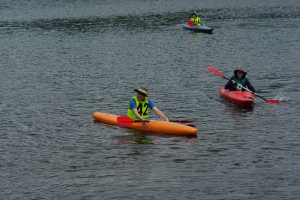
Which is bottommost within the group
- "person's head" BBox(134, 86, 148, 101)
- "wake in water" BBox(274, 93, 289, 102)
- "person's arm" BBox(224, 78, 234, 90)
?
"wake in water" BBox(274, 93, 289, 102)

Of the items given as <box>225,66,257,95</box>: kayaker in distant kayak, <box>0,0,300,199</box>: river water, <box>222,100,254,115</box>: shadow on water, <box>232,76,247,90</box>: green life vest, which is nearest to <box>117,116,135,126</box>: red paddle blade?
<box>0,0,300,199</box>: river water

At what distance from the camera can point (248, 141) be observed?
72.5ft

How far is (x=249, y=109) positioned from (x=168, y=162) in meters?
9.02

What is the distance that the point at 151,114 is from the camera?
27.2m

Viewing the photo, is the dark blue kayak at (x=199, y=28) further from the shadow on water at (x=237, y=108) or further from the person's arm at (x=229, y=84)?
the shadow on water at (x=237, y=108)

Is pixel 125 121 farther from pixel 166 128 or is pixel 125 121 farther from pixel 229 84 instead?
pixel 229 84

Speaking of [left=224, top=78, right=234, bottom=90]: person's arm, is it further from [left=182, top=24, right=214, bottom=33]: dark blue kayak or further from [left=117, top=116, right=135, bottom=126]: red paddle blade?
[left=182, top=24, right=214, bottom=33]: dark blue kayak

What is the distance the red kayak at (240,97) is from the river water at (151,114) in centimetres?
45

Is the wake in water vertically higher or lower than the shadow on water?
higher

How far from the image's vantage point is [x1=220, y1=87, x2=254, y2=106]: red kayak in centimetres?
2750

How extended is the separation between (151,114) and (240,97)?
451 centimetres

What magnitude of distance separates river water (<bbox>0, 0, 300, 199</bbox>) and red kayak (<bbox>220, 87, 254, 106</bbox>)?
454 mm

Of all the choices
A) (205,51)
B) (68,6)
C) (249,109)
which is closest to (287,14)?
(205,51)

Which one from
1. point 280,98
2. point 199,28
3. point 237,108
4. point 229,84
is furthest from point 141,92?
point 199,28
